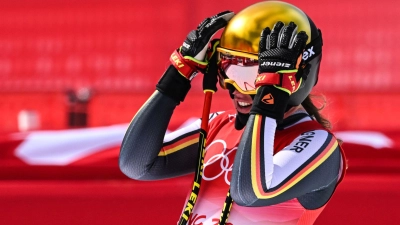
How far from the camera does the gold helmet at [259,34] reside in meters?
2.07

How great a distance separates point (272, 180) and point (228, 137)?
1.15 feet

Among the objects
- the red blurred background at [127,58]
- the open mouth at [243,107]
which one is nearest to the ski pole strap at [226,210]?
the open mouth at [243,107]

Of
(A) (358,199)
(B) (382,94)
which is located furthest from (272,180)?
(B) (382,94)

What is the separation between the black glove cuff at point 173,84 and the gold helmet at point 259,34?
0.16 m

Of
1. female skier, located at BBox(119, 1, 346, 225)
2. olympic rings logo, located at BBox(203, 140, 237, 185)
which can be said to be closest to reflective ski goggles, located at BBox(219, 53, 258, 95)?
female skier, located at BBox(119, 1, 346, 225)

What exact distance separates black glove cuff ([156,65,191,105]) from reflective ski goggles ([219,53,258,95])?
0.16 meters

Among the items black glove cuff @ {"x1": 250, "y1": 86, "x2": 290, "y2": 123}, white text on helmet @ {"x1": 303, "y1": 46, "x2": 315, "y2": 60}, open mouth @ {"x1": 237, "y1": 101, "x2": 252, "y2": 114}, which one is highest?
white text on helmet @ {"x1": 303, "y1": 46, "x2": 315, "y2": 60}

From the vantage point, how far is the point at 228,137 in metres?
2.29

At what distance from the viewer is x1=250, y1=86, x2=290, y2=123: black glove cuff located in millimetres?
1971

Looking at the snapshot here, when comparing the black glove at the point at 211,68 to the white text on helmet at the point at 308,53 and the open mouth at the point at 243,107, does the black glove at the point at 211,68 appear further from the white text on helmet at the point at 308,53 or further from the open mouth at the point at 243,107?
the white text on helmet at the point at 308,53

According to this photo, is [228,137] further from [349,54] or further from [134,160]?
[349,54]

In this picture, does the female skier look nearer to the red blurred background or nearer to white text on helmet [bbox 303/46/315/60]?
white text on helmet [bbox 303/46/315/60]

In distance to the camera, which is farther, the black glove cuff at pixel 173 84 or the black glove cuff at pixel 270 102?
the black glove cuff at pixel 173 84

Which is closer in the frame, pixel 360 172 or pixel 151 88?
pixel 360 172
